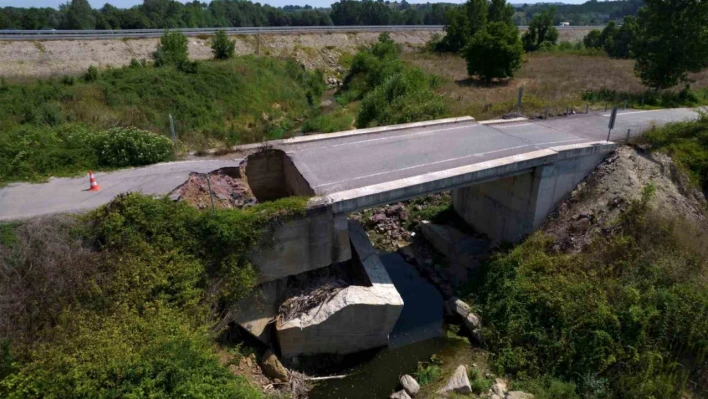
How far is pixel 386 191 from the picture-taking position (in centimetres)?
1191

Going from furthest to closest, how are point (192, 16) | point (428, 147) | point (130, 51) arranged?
point (192, 16), point (130, 51), point (428, 147)

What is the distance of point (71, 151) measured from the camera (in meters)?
13.7

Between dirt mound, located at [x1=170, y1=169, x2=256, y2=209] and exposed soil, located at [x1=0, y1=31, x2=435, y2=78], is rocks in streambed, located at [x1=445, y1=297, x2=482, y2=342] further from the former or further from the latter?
exposed soil, located at [x1=0, y1=31, x2=435, y2=78]

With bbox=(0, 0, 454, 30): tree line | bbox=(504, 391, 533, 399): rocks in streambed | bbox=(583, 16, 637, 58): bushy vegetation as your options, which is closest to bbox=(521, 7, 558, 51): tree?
bbox=(583, 16, 637, 58): bushy vegetation

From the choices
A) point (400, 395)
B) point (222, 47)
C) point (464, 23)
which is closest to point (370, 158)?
point (400, 395)

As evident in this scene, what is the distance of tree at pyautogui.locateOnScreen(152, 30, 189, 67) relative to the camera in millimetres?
33719

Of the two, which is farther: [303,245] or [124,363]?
[303,245]

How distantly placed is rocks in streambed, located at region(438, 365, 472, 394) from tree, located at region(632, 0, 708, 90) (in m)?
22.8

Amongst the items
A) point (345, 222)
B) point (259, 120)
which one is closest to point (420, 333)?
point (345, 222)

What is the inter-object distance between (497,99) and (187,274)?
2437 cm

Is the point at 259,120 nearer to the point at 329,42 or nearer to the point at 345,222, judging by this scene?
the point at 345,222

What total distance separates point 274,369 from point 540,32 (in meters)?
62.1

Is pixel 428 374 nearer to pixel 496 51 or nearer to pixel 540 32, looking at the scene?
pixel 496 51

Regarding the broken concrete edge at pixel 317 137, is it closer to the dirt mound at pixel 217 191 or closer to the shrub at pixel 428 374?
the dirt mound at pixel 217 191
